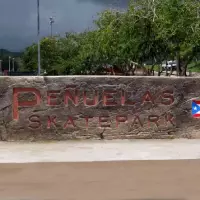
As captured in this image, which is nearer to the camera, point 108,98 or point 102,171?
point 102,171

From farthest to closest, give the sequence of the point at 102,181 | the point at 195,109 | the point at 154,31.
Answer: the point at 154,31 < the point at 195,109 < the point at 102,181

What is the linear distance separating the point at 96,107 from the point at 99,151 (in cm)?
152

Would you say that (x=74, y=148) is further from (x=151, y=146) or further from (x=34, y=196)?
(x=34, y=196)

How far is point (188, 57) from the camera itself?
21.8 meters

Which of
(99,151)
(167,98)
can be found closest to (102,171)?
(99,151)

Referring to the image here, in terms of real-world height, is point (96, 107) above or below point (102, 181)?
above

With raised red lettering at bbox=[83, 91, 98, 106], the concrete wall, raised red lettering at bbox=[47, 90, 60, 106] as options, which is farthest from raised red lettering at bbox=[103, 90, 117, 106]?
raised red lettering at bbox=[47, 90, 60, 106]

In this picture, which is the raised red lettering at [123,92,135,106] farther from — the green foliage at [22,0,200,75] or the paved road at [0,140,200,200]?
the green foliage at [22,0,200,75]

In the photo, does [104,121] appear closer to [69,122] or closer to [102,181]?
[69,122]

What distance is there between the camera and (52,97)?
36.5 ft

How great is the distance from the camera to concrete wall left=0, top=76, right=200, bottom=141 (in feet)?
36.3

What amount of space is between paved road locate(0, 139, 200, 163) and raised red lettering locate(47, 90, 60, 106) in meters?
0.91

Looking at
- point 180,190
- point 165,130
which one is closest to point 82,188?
point 180,190

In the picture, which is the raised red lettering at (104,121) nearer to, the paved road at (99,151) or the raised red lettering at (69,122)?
the paved road at (99,151)
